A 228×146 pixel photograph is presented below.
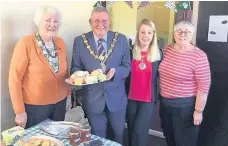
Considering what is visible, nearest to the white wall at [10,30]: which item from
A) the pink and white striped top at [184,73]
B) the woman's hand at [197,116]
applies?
the pink and white striped top at [184,73]

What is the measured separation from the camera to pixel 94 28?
1636 millimetres

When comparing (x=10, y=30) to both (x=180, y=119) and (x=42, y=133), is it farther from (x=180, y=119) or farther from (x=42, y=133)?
(x=180, y=119)

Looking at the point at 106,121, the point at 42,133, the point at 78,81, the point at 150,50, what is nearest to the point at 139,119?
the point at 106,121

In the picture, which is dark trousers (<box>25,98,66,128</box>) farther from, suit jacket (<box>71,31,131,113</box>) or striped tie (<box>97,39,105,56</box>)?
striped tie (<box>97,39,105,56</box>)

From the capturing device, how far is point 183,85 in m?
1.68

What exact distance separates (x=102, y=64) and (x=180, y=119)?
0.62 m

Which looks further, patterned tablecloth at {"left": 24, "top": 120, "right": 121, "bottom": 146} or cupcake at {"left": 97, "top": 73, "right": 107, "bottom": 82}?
cupcake at {"left": 97, "top": 73, "right": 107, "bottom": 82}

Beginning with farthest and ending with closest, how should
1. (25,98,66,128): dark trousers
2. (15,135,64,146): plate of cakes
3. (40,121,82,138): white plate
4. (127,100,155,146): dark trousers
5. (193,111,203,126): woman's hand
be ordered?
(127,100,155,146): dark trousers < (193,111,203,126): woman's hand < (25,98,66,128): dark trousers < (40,121,82,138): white plate < (15,135,64,146): plate of cakes

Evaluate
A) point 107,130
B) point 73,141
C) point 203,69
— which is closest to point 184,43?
point 203,69

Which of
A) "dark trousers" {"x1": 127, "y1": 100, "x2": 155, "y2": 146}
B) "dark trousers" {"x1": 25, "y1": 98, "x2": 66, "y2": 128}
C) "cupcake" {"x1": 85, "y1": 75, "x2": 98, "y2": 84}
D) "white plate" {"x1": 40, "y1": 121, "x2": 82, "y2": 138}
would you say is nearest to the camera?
"white plate" {"x1": 40, "y1": 121, "x2": 82, "y2": 138}

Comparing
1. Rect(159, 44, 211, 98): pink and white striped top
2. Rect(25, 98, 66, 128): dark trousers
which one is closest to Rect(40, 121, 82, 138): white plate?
Rect(25, 98, 66, 128): dark trousers

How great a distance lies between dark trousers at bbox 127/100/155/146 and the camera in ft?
6.00

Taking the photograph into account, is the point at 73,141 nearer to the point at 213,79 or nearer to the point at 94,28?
the point at 94,28

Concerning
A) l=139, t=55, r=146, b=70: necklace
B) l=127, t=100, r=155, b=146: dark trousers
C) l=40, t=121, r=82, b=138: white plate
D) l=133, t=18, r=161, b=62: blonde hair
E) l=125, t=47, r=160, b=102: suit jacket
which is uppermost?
l=133, t=18, r=161, b=62: blonde hair
